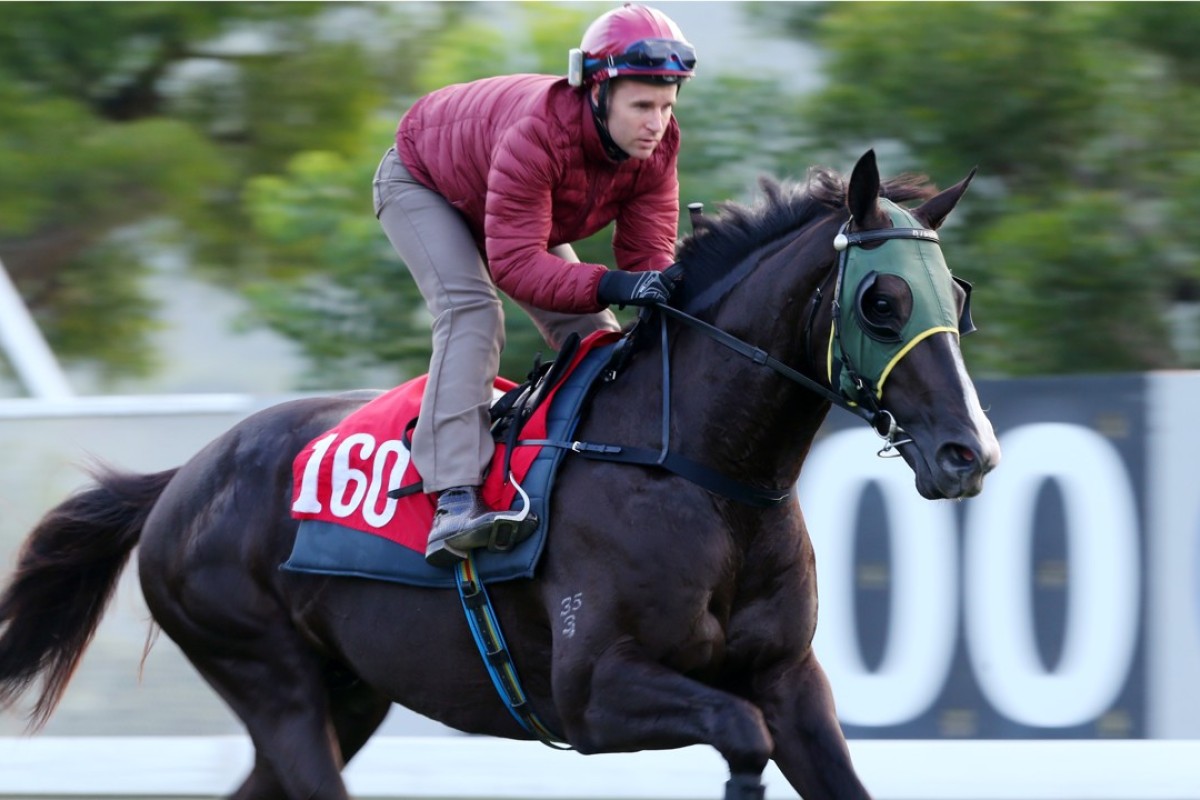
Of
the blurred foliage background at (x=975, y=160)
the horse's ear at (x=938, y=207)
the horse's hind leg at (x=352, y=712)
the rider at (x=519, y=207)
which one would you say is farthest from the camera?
the blurred foliage background at (x=975, y=160)

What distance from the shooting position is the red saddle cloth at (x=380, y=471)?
4461 millimetres

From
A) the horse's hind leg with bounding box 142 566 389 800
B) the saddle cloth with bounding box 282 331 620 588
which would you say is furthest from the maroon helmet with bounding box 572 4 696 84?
the horse's hind leg with bounding box 142 566 389 800

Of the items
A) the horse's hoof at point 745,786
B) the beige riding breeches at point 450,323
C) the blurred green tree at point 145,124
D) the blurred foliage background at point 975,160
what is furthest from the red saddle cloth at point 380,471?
the blurred green tree at point 145,124

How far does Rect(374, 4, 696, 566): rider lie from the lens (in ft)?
14.0

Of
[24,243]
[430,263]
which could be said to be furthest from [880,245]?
[24,243]

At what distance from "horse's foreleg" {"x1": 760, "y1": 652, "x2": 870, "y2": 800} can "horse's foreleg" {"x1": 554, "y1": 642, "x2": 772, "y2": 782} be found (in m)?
0.22

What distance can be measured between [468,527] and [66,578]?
75.8 inches

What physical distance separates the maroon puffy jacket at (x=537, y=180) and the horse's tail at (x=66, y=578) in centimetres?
156

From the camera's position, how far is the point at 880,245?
392 centimetres

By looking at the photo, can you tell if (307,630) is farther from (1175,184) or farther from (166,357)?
(166,357)

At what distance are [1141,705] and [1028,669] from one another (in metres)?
0.38

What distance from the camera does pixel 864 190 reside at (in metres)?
3.93

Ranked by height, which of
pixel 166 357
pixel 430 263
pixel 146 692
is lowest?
pixel 166 357

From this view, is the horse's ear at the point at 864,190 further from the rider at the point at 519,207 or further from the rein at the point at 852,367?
the rider at the point at 519,207
